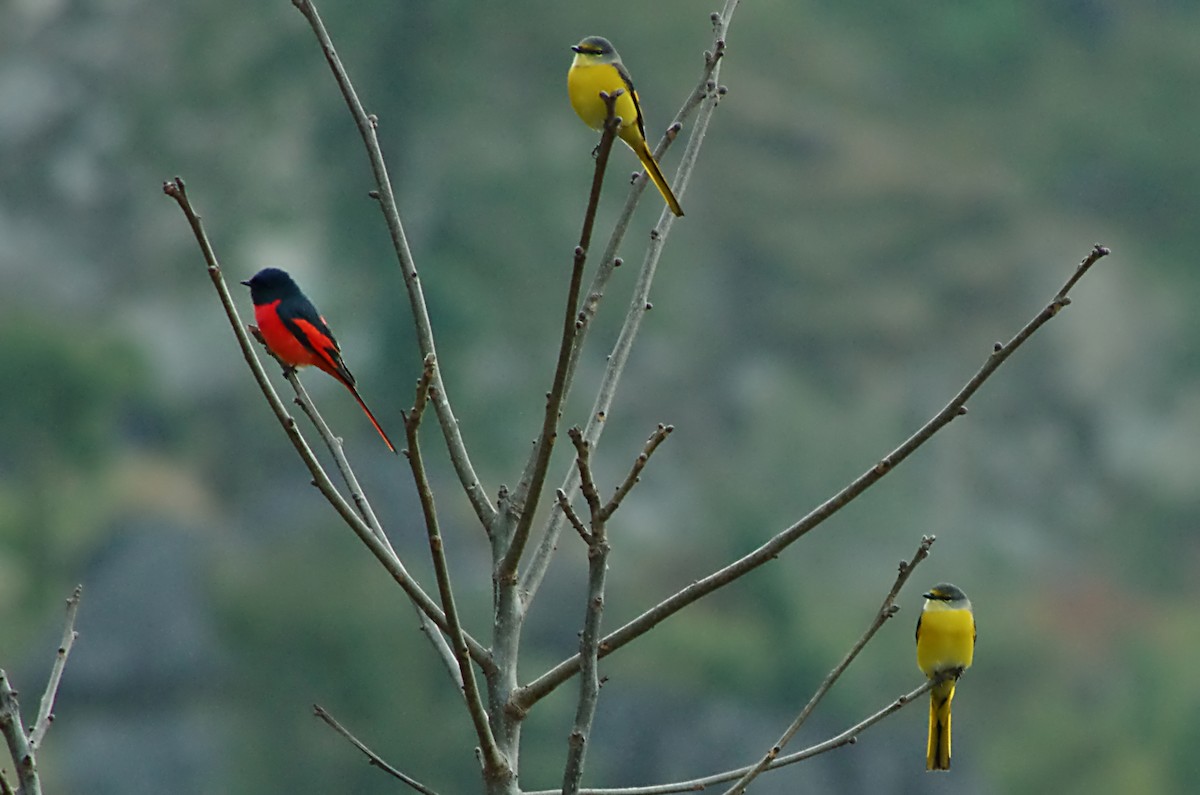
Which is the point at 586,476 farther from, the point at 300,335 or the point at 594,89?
the point at 300,335

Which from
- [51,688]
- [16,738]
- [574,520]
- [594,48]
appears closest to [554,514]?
[574,520]

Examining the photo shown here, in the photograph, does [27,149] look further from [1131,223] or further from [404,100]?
[1131,223]

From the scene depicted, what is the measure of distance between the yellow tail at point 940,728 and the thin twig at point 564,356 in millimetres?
1106

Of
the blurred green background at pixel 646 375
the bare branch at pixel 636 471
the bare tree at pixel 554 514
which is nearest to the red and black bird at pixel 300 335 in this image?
the bare tree at pixel 554 514

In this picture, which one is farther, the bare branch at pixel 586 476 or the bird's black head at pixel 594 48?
the bird's black head at pixel 594 48

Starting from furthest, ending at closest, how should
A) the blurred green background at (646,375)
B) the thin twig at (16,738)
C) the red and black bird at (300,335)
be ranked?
the blurred green background at (646,375) < the red and black bird at (300,335) < the thin twig at (16,738)

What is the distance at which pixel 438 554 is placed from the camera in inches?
85.8

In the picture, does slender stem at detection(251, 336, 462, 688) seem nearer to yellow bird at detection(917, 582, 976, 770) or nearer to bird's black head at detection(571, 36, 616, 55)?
bird's black head at detection(571, 36, 616, 55)

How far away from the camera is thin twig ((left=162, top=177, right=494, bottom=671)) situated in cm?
221

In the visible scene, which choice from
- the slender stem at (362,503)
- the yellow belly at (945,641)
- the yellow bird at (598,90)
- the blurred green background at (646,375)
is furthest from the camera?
the blurred green background at (646,375)

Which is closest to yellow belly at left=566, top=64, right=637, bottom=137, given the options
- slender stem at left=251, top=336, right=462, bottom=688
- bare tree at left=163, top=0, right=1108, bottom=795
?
bare tree at left=163, top=0, right=1108, bottom=795

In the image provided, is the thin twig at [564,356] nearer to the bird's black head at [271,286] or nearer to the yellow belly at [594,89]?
the yellow belly at [594,89]

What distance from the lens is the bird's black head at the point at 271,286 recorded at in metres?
4.58

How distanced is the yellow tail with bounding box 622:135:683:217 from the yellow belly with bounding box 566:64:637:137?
0.05 metres
